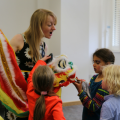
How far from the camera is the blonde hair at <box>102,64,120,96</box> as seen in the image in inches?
38.4

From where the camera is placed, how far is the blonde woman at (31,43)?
129cm

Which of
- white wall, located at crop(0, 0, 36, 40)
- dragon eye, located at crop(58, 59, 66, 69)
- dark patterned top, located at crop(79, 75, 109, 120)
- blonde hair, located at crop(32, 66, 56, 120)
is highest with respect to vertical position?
white wall, located at crop(0, 0, 36, 40)

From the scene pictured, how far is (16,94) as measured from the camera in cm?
116

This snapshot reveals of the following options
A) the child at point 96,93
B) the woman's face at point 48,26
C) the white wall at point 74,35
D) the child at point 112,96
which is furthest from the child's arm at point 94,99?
the white wall at point 74,35

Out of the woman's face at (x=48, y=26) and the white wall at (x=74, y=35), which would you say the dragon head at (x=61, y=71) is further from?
the white wall at (x=74, y=35)

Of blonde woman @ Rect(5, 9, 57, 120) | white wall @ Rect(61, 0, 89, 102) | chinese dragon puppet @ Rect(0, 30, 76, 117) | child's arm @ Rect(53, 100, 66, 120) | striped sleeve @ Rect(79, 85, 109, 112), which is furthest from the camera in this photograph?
white wall @ Rect(61, 0, 89, 102)

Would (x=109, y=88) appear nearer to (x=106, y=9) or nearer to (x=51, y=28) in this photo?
(x=51, y=28)

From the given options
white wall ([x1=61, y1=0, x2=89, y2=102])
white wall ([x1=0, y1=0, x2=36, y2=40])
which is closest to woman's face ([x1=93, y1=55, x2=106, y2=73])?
white wall ([x1=61, y1=0, x2=89, y2=102])

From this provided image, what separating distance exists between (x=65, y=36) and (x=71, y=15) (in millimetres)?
395

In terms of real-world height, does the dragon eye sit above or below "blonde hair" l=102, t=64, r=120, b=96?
above

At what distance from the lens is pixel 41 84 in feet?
3.21

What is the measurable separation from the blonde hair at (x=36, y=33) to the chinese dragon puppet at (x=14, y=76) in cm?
23

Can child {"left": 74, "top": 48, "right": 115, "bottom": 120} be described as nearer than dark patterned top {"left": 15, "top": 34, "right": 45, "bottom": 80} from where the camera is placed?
Yes

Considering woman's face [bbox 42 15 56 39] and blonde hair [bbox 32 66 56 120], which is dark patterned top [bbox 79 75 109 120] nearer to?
blonde hair [bbox 32 66 56 120]
